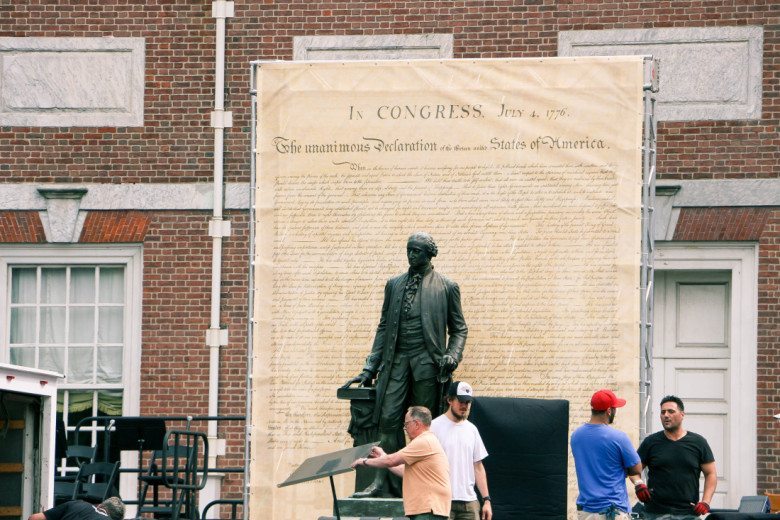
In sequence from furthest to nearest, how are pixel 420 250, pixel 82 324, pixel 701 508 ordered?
pixel 82 324
pixel 420 250
pixel 701 508

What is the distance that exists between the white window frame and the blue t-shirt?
22.8 feet

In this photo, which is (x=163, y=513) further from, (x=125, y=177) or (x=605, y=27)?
(x=605, y=27)

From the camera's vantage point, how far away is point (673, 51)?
17.0m

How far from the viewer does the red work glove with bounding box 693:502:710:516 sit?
462 inches

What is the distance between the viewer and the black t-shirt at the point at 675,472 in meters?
12.0

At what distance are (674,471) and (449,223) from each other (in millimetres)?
3701

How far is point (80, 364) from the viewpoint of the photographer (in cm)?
1761

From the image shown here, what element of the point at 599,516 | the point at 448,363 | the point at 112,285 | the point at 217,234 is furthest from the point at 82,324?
the point at 599,516

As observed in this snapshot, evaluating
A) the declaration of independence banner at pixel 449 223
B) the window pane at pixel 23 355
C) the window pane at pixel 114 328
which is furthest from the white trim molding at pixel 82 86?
the declaration of independence banner at pixel 449 223

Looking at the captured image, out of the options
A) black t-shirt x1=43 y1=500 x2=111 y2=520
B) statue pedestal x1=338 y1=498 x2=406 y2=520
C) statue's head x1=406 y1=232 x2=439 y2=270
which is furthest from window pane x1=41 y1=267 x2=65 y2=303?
black t-shirt x1=43 y1=500 x2=111 y2=520

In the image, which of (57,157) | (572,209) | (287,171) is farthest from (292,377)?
(57,157)

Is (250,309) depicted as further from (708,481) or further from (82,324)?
Answer: (708,481)

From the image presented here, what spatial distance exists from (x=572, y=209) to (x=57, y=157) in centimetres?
577

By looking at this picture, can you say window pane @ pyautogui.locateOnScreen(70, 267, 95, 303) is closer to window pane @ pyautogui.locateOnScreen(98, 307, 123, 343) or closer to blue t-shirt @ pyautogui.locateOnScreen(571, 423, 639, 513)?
window pane @ pyautogui.locateOnScreen(98, 307, 123, 343)
